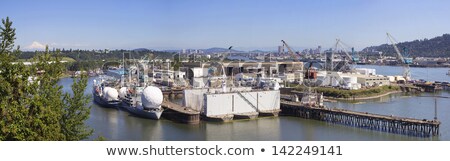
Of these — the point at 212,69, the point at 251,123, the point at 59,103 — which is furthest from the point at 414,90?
the point at 59,103

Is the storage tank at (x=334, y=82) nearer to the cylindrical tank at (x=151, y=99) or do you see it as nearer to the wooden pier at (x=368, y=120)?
the wooden pier at (x=368, y=120)

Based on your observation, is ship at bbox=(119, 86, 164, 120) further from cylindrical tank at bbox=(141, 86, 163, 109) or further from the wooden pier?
the wooden pier

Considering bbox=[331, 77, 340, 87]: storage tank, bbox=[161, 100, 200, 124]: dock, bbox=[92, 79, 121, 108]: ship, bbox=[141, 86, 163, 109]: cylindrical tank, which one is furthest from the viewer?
bbox=[331, 77, 340, 87]: storage tank

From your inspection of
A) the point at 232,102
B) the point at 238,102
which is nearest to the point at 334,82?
the point at 238,102

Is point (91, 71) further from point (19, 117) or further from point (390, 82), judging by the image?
point (19, 117)

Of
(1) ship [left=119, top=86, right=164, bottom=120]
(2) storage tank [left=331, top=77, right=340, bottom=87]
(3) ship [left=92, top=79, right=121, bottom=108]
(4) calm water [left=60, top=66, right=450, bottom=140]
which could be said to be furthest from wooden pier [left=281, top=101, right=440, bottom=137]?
(2) storage tank [left=331, top=77, right=340, bottom=87]

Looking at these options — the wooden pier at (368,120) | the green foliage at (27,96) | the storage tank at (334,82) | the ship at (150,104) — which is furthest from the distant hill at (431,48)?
the green foliage at (27,96)
